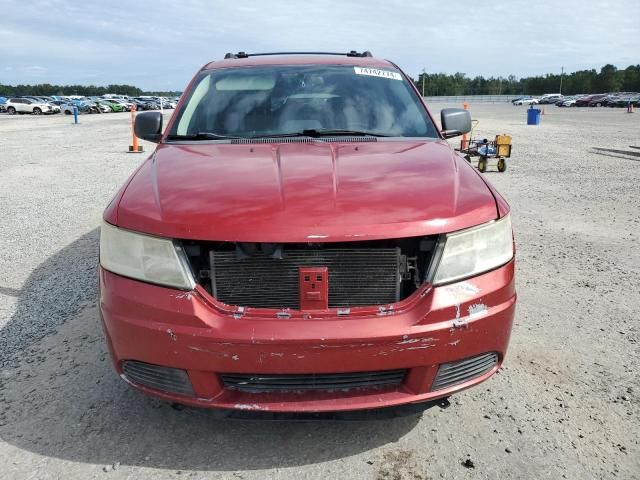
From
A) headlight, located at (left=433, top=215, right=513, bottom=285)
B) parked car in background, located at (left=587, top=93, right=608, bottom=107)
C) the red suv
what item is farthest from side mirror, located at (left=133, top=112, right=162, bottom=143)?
parked car in background, located at (left=587, top=93, right=608, bottom=107)

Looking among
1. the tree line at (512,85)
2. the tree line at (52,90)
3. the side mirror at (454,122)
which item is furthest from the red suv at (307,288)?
the tree line at (52,90)

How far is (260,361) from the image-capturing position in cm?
187

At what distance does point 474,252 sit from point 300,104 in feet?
5.52

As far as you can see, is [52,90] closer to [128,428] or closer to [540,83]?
[540,83]

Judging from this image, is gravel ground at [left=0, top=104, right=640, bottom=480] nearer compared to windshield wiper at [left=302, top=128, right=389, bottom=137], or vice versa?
gravel ground at [left=0, top=104, right=640, bottom=480]

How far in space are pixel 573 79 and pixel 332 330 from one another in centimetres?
11867

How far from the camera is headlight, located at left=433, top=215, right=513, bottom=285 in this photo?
200 centimetres

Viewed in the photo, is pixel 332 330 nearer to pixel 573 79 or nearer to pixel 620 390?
pixel 620 390

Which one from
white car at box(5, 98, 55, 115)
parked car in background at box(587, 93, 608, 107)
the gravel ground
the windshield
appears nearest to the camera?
the gravel ground

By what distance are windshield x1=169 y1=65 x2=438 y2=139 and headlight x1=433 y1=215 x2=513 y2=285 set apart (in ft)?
3.77

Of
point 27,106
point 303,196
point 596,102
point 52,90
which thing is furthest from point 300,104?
point 52,90

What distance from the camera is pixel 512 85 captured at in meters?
112

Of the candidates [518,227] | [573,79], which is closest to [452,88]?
[573,79]

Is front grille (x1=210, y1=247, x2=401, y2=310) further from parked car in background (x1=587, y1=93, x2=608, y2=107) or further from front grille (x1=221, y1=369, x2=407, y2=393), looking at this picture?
parked car in background (x1=587, y1=93, x2=608, y2=107)
